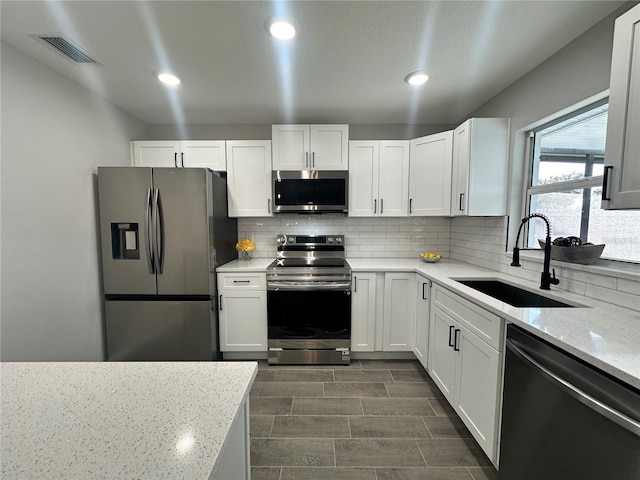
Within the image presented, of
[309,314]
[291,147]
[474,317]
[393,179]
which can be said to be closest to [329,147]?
[291,147]

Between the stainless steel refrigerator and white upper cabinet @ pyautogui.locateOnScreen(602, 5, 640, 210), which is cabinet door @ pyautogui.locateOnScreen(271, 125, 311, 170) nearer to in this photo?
the stainless steel refrigerator

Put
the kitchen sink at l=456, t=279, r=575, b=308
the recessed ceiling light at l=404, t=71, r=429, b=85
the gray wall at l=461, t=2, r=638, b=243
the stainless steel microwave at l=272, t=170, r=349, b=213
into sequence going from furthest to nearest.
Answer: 1. the stainless steel microwave at l=272, t=170, r=349, b=213
2. the recessed ceiling light at l=404, t=71, r=429, b=85
3. the kitchen sink at l=456, t=279, r=575, b=308
4. the gray wall at l=461, t=2, r=638, b=243

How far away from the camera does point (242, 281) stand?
2.55m

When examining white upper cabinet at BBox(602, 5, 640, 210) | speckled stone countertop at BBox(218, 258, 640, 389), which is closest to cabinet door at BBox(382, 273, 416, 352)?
speckled stone countertop at BBox(218, 258, 640, 389)

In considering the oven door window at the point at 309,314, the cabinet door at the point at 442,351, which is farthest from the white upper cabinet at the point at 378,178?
the cabinet door at the point at 442,351

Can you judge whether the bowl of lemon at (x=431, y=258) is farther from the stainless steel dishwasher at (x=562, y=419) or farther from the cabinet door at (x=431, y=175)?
the stainless steel dishwasher at (x=562, y=419)

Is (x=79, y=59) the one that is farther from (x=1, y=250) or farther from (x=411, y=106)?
(x=411, y=106)

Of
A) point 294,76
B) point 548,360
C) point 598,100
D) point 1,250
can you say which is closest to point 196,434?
point 548,360

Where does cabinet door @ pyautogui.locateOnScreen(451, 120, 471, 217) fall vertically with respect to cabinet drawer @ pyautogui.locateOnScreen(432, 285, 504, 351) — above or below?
above

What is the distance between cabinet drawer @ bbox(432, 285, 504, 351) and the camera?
1364 mm

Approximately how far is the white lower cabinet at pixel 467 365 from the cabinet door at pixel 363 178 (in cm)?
115

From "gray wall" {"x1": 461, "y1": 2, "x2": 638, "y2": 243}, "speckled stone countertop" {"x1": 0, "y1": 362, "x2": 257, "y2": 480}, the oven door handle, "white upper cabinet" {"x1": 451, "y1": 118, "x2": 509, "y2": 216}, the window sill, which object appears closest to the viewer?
"speckled stone countertop" {"x1": 0, "y1": 362, "x2": 257, "y2": 480}

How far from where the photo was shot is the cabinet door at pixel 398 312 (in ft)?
8.39

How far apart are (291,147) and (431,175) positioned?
145 centimetres
